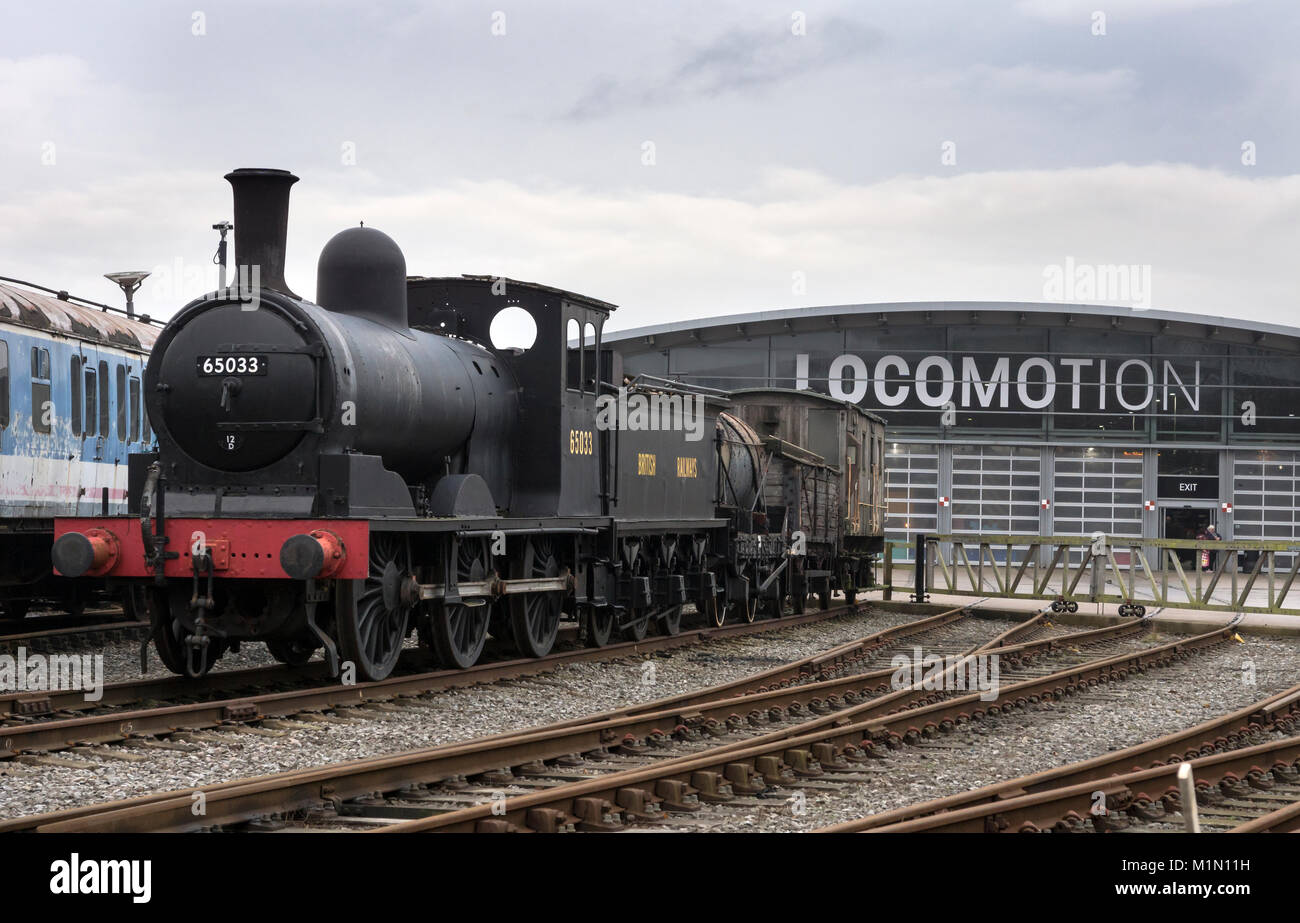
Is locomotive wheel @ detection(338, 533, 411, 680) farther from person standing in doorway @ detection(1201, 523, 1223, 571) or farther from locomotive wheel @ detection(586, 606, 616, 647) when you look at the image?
person standing in doorway @ detection(1201, 523, 1223, 571)

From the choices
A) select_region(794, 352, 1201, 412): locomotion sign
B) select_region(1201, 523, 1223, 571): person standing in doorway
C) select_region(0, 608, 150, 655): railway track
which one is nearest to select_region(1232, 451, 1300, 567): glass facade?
select_region(1201, 523, 1223, 571): person standing in doorway

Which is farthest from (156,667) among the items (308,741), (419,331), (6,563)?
(308,741)

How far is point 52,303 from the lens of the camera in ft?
49.5

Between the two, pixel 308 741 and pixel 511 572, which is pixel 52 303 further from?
pixel 308 741

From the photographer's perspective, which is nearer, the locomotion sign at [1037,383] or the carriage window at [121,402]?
the carriage window at [121,402]

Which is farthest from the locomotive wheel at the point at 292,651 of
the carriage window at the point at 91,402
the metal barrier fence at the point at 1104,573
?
the metal barrier fence at the point at 1104,573

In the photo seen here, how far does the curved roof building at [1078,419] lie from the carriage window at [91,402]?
75.9 ft

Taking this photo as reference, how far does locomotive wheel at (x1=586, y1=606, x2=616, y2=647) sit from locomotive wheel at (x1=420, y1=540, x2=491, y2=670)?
221 centimetres

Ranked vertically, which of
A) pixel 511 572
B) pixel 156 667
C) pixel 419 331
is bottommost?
pixel 156 667

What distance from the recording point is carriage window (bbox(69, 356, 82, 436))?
1493 centimetres

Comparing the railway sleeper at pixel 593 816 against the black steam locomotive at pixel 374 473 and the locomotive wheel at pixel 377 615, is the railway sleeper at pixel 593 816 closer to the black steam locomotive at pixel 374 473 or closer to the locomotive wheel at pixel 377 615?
the black steam locomotive at pixel 374 473

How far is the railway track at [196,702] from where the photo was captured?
28.1ft
